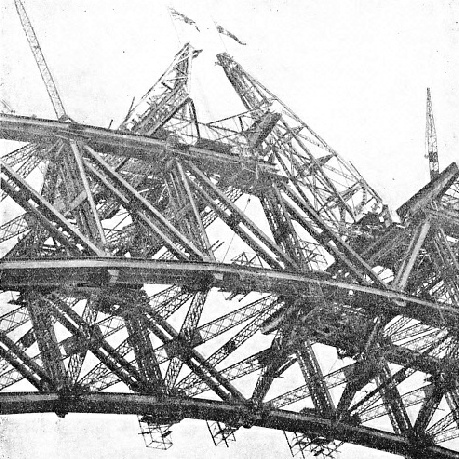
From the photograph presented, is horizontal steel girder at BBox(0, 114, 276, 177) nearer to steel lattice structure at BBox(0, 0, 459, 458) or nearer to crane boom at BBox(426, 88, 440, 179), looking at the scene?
steel lattice structure at BBox(0, 0, 459, 458)

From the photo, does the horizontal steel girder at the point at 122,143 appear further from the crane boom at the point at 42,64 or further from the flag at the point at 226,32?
the flag at the point at 226,32

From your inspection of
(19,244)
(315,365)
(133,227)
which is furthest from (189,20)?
(315,365)

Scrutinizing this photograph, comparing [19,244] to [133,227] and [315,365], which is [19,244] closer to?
[133,227]

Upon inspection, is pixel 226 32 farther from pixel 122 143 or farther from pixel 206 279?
pixel 206 279

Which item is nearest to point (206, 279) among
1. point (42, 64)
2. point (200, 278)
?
point (200, 278)

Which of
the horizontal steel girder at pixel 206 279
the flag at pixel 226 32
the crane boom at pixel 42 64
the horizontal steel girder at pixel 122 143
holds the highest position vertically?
the flag at pixel 226 32

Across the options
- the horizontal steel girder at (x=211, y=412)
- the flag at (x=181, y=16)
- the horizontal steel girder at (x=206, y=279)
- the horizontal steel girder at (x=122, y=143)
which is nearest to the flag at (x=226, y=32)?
the flag at (x=181, y=16)
